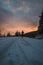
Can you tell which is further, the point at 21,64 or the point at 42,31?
the point at 42,31

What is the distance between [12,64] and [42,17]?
179511 mm

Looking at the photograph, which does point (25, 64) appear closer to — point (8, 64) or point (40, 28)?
point (8, 64)

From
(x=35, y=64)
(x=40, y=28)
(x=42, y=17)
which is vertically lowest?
(x=35, y=64)

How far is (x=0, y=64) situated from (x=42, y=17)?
589ft

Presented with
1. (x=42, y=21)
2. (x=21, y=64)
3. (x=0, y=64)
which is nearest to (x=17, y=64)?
(x=21, y=64)

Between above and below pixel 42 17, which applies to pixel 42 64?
below

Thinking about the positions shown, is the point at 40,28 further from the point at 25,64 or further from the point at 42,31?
the point at 25,64

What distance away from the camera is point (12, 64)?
11664 mm

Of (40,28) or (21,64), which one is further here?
(40,28)

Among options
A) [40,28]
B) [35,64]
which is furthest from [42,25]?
[35,64]

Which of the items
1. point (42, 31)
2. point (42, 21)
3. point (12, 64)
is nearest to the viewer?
point (12, 64)

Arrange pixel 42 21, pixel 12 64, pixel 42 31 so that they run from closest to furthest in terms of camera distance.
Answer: pixel 12 64 → pixel 42 31 → pixel 42 21

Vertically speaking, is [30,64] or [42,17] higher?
[42,17]

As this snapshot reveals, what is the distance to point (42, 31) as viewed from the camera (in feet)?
527
